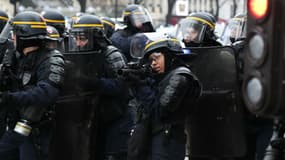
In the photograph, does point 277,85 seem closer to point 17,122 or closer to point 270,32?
point 270,32

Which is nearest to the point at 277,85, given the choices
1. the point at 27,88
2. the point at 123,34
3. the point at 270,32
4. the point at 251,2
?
the point at 270,32

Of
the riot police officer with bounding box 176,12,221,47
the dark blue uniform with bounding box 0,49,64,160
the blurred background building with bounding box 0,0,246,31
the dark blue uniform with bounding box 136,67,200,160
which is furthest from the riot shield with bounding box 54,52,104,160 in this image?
the blurred background building with bounding box 0,0,246,31

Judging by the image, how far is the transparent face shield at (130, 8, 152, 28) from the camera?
8242mm

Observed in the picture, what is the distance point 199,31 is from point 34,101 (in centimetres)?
216

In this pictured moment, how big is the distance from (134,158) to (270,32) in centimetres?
253

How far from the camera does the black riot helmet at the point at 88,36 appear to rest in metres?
6.18

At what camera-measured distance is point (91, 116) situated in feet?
20.3

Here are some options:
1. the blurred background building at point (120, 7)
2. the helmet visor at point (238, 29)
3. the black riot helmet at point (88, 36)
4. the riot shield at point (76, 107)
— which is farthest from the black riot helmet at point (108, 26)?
the blurred background building at point (120, 7)

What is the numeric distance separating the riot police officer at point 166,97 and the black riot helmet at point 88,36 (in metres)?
0.97

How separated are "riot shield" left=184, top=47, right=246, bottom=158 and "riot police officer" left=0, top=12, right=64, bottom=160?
1313mm

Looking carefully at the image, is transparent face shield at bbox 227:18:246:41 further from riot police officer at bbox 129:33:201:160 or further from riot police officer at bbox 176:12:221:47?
riot police officer at bbox 129:33:201:160

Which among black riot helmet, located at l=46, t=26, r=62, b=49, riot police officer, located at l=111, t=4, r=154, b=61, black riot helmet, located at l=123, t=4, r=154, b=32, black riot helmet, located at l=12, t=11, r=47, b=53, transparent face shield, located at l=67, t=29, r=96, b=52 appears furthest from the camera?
black riot helmet, located at l=123, t=4, r=154, b=32

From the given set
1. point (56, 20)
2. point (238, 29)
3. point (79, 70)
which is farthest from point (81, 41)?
point (56, 20)

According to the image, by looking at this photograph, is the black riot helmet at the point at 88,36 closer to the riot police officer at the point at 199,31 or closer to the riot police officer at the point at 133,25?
the riot police officer at the point at 199,31
